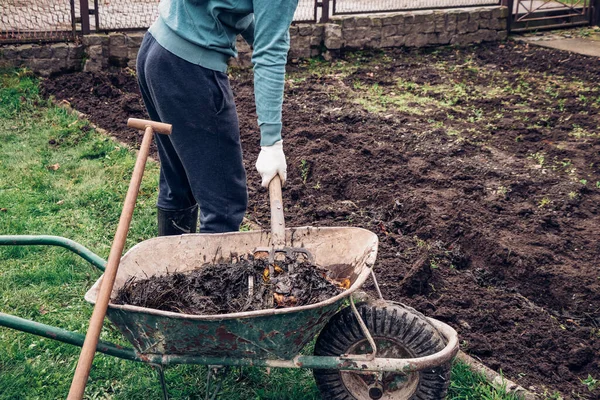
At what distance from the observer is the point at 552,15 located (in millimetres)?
10375

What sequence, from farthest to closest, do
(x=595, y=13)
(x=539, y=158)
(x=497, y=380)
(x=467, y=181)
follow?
(x=595, y=13) < (x=539, y=158) < (x=467, y=181) < (x=497, y=380)

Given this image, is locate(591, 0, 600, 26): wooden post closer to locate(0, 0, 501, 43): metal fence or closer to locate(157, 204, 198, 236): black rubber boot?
locate(0, 0, 501, 43): metal fence

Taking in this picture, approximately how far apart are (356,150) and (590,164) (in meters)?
1.80

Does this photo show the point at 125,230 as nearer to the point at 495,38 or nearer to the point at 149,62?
the point at 149,62

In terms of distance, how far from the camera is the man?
2.75 metres

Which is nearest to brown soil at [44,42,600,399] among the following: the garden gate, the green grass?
the green grass

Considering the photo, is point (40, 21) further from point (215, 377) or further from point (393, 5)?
point (215, 377)

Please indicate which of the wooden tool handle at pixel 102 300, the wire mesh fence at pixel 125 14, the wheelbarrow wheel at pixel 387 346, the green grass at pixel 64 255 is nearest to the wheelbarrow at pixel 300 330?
the wheelbarrow wheel at pixel 387 346

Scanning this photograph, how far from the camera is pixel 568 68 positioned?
27.4 ft

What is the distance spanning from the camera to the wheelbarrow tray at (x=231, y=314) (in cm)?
240

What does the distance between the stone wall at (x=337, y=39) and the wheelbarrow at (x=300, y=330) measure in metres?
5.31

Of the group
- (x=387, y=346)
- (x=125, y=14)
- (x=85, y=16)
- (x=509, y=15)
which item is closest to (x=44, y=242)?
(x=387, y=346)

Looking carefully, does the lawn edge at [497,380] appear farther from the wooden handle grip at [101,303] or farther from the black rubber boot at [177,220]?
the wooden handle grip at [101,303]

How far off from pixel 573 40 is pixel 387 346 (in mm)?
8190
